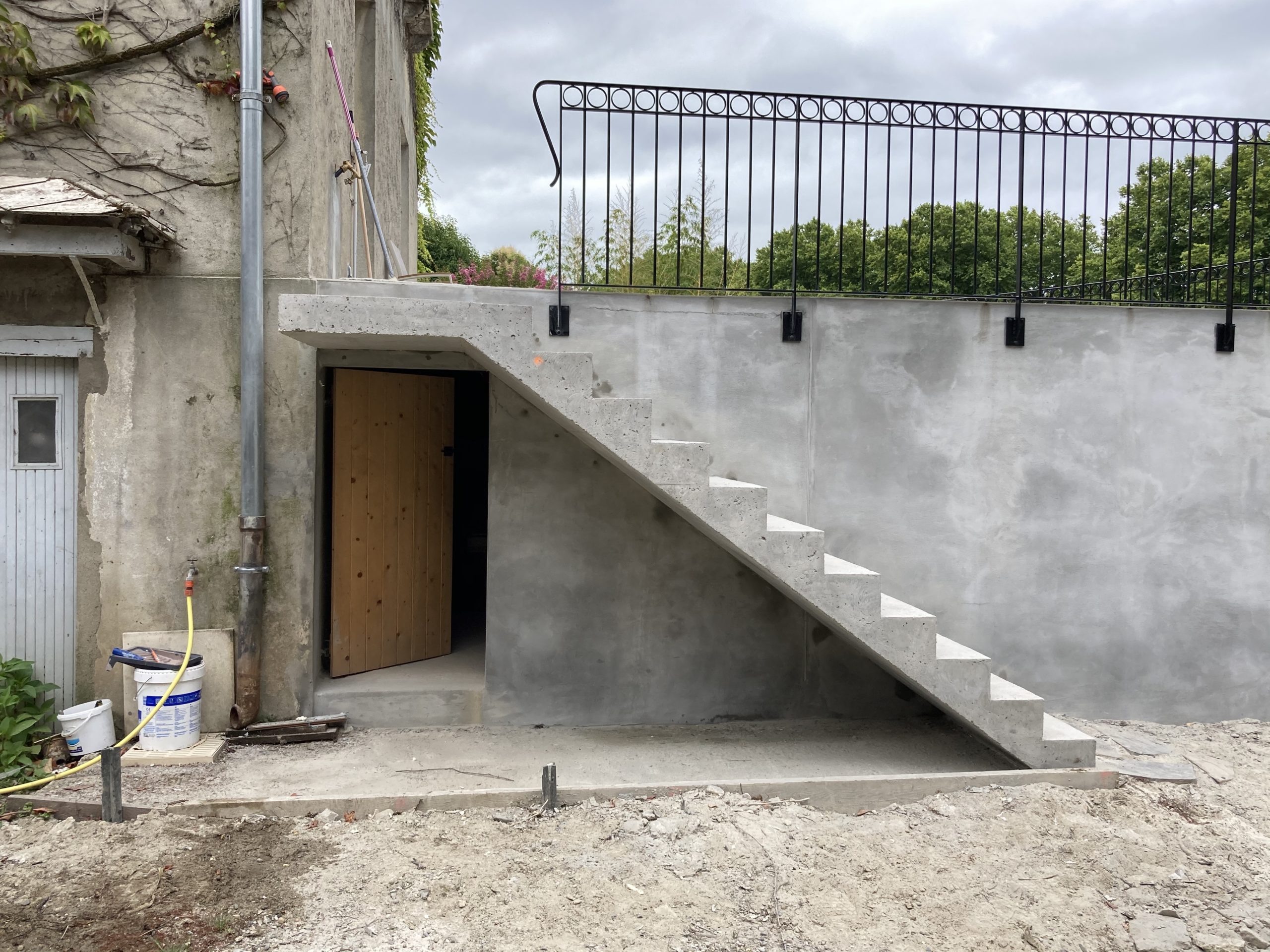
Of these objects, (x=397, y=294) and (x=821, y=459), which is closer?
(x=397, y=294)

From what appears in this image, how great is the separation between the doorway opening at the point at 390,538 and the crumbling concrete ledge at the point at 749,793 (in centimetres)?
128

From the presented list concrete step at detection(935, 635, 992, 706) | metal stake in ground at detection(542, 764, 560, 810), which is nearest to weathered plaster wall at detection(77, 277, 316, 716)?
metal stake in ground at detection(542, 764, 560, 810)

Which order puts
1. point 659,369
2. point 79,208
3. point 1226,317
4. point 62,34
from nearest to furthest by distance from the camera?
point 79,208 < point 62,34 < point 659,369 < point 1226,317

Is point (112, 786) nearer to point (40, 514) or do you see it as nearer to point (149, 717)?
point (149, 717)

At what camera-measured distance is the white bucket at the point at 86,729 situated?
4941 mm

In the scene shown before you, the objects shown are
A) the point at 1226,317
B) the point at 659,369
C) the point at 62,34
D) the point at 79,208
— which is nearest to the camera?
the point at 79,208

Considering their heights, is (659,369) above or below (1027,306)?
below

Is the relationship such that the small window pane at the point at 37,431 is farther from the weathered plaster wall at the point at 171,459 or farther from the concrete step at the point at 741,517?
the concrete step at the point at 741,517

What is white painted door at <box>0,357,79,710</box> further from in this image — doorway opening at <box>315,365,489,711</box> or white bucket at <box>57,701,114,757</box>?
doorway opening at <box>315,365,489,711</box>

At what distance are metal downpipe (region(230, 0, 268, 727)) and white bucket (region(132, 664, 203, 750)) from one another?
0.30 metres

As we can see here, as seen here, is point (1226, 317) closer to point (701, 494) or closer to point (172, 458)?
point (701, 494)

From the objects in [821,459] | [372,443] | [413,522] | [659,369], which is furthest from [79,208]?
[821,459]

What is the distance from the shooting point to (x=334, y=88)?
6.15 meters

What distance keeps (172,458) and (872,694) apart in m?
4.96
